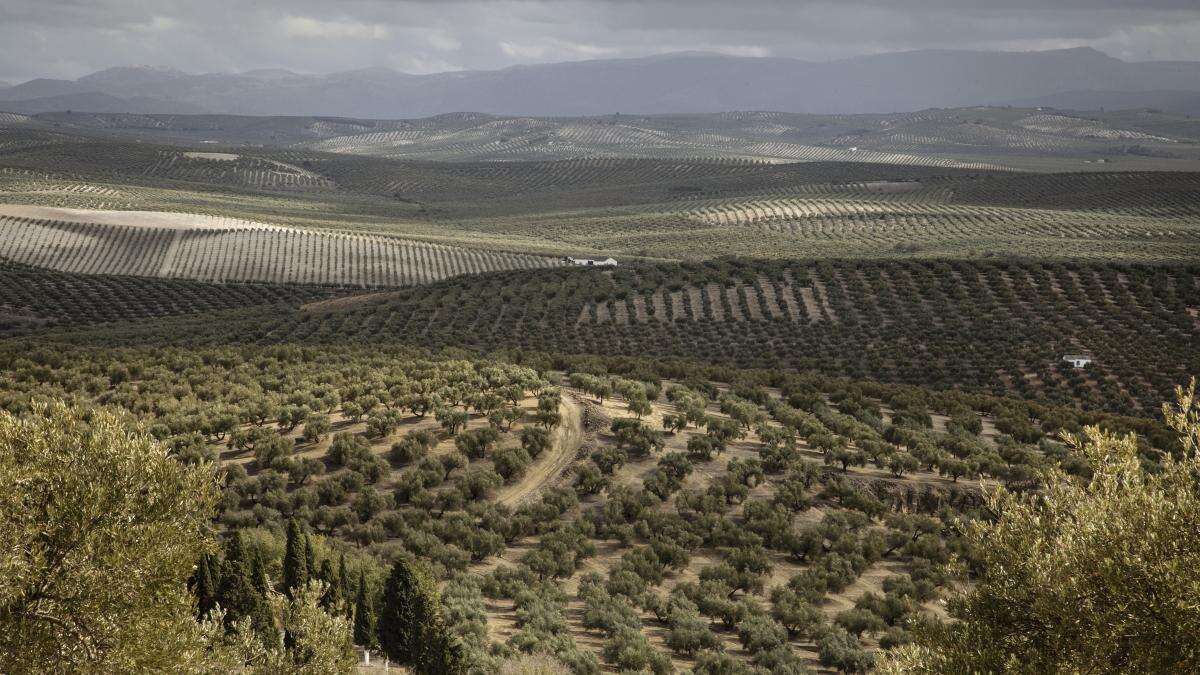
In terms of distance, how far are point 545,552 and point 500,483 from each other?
4.15m

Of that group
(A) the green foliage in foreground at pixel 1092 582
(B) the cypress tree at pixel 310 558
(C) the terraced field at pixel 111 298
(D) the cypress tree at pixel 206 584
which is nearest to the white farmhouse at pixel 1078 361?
(A) the green foliage in foreground at pixel 1092 582

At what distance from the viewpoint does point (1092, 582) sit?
921 centimetres

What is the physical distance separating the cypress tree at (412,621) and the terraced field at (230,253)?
67.4 meters

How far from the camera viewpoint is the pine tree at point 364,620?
15234 millimetres

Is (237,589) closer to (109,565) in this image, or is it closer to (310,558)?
(310,558)

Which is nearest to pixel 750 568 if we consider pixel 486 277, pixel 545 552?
pixel 545 552

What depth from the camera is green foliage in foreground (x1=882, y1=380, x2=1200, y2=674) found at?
870 cm

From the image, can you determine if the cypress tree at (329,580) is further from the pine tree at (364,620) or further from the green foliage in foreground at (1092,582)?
the green foliage in foreground at (1092,582)

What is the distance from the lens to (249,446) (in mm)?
24438

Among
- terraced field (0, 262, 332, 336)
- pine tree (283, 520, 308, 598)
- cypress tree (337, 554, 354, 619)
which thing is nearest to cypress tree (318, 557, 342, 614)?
cypress tree (337, 554, 354, 619)

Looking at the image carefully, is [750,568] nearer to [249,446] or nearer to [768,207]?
[249,446]

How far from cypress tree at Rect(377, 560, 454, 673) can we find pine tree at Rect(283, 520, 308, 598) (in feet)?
4.39

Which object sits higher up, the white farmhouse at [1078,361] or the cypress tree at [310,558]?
the cypress tree at [310,558]

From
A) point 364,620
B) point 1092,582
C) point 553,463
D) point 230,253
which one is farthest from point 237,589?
point 230,253
